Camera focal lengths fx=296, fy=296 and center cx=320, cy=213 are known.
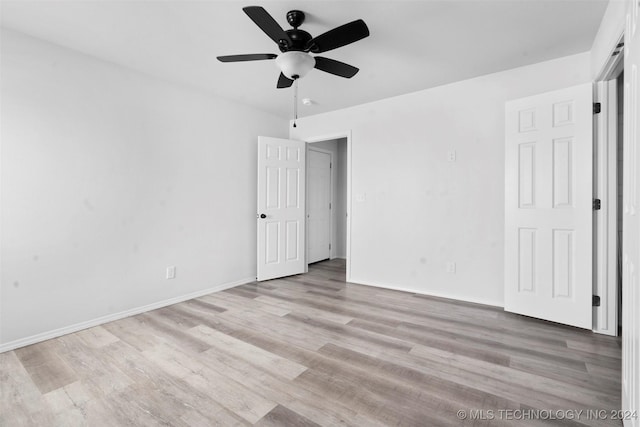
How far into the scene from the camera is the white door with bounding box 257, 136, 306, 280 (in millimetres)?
4309

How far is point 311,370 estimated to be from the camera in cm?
200

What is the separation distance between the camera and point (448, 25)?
7.64 feet

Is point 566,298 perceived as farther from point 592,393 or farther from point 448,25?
point 448,25

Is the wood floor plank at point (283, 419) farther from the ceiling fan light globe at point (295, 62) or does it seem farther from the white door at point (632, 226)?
the ceiling fan light globe at point (295, 62)

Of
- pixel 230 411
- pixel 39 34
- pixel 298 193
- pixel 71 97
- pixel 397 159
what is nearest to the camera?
pixel 230 411

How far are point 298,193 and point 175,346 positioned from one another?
112 inches

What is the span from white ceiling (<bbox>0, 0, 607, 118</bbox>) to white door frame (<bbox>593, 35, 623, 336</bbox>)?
58cm

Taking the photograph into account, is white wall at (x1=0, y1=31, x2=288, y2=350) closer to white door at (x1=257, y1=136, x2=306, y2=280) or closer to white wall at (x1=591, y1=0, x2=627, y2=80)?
white door at (x1=257, y1=136, x2=306, y2=280)

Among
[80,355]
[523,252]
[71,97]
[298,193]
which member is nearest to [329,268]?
[298,193]

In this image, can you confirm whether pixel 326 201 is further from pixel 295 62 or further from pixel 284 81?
pixel 295 62

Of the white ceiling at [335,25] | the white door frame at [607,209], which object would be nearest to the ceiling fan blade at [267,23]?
the white ceiling at [335,25]

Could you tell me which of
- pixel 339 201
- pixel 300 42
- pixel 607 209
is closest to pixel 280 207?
pixel 339 201

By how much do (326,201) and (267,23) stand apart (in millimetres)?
4297

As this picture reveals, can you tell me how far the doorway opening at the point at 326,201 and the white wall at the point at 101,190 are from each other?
184cm
